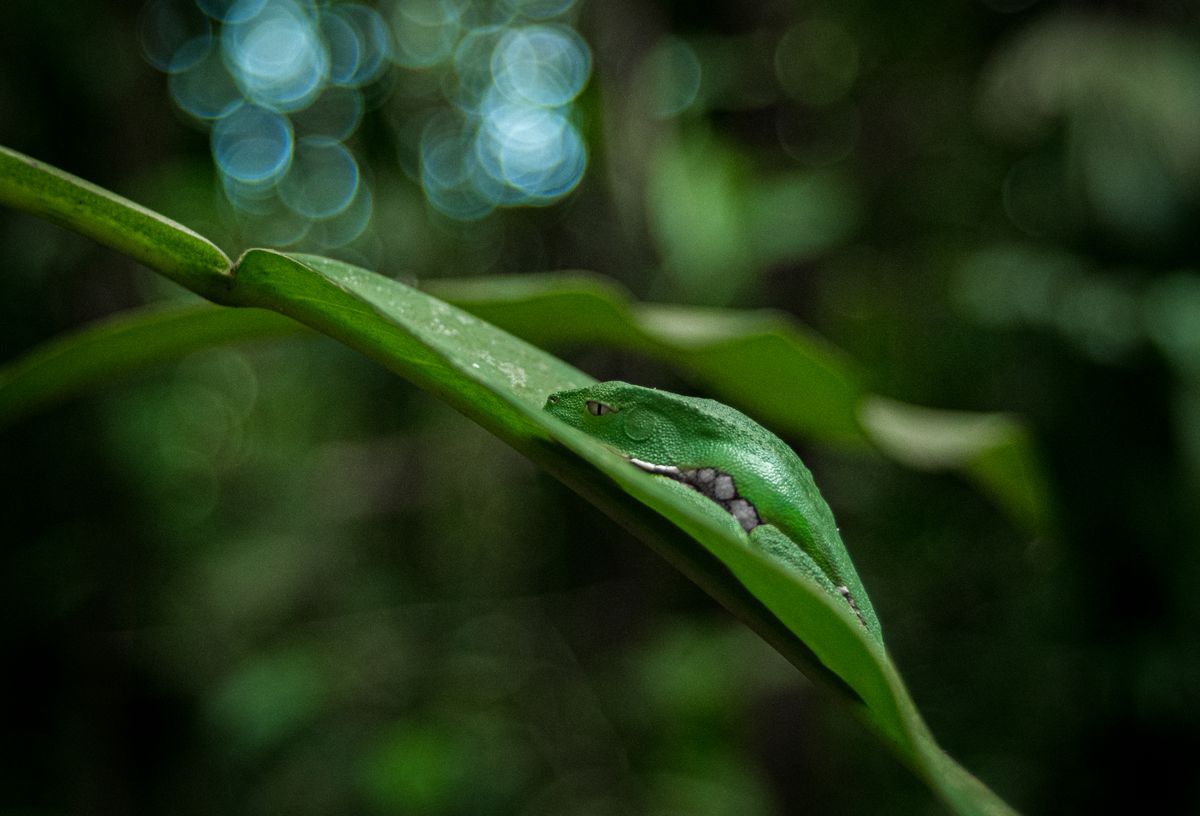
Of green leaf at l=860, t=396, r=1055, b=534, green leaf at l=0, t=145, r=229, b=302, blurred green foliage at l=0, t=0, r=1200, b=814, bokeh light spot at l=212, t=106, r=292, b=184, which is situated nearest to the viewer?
green leaf at l=0, t=145, r=229, b=302

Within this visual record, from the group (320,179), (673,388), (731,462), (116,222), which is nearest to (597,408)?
(731,462)

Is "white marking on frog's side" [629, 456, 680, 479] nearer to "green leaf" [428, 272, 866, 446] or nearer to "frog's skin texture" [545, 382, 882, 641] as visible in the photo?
"frog's skin texture" [545, 382, 882, 641]

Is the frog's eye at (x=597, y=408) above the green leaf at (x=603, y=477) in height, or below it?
below

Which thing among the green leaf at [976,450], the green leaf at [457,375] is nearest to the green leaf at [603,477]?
the green leaf at [457,375]

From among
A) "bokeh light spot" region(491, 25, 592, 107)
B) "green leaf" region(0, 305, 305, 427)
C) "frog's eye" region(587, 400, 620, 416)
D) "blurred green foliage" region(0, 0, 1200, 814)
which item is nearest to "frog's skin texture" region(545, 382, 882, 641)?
"frog's eye" region(587, 400, 620, 416)

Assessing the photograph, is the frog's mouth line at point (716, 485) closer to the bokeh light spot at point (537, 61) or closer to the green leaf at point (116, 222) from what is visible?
the green leaf at point (116, 222)
